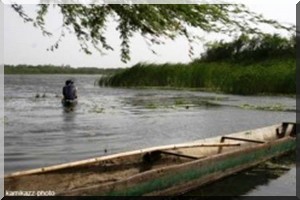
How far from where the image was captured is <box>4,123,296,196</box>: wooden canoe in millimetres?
6410

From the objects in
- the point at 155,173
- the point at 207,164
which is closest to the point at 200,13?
the point at 155,173

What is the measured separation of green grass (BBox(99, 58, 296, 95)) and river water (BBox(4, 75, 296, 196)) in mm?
4790

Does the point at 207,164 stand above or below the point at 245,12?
below

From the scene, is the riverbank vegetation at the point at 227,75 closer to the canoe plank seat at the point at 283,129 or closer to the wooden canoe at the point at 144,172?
the canoe plank seat at the point at 283,129

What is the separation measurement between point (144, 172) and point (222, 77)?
1088 inches

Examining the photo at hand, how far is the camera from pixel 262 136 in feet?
41.4

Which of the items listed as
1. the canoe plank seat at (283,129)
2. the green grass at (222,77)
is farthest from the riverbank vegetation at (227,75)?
the canoe plank seat at (283,129)

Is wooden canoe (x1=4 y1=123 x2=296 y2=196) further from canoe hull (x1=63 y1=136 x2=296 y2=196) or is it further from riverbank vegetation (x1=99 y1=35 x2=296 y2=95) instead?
riverbank vegetation (x1=99 y1=35 x2=296 y2=95)

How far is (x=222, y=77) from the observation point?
33.7 m

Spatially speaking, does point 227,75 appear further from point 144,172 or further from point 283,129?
point 144,172

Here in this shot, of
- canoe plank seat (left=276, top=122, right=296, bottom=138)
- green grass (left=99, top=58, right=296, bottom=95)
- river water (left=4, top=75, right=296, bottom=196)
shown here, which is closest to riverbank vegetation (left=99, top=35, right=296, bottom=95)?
green grass (left=99, top=58, right=296, bottom=95)

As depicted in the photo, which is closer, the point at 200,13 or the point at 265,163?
the point at 200,13

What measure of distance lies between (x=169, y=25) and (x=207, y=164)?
209 inches

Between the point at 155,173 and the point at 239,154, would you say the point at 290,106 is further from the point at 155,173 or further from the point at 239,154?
the point at 155,173
